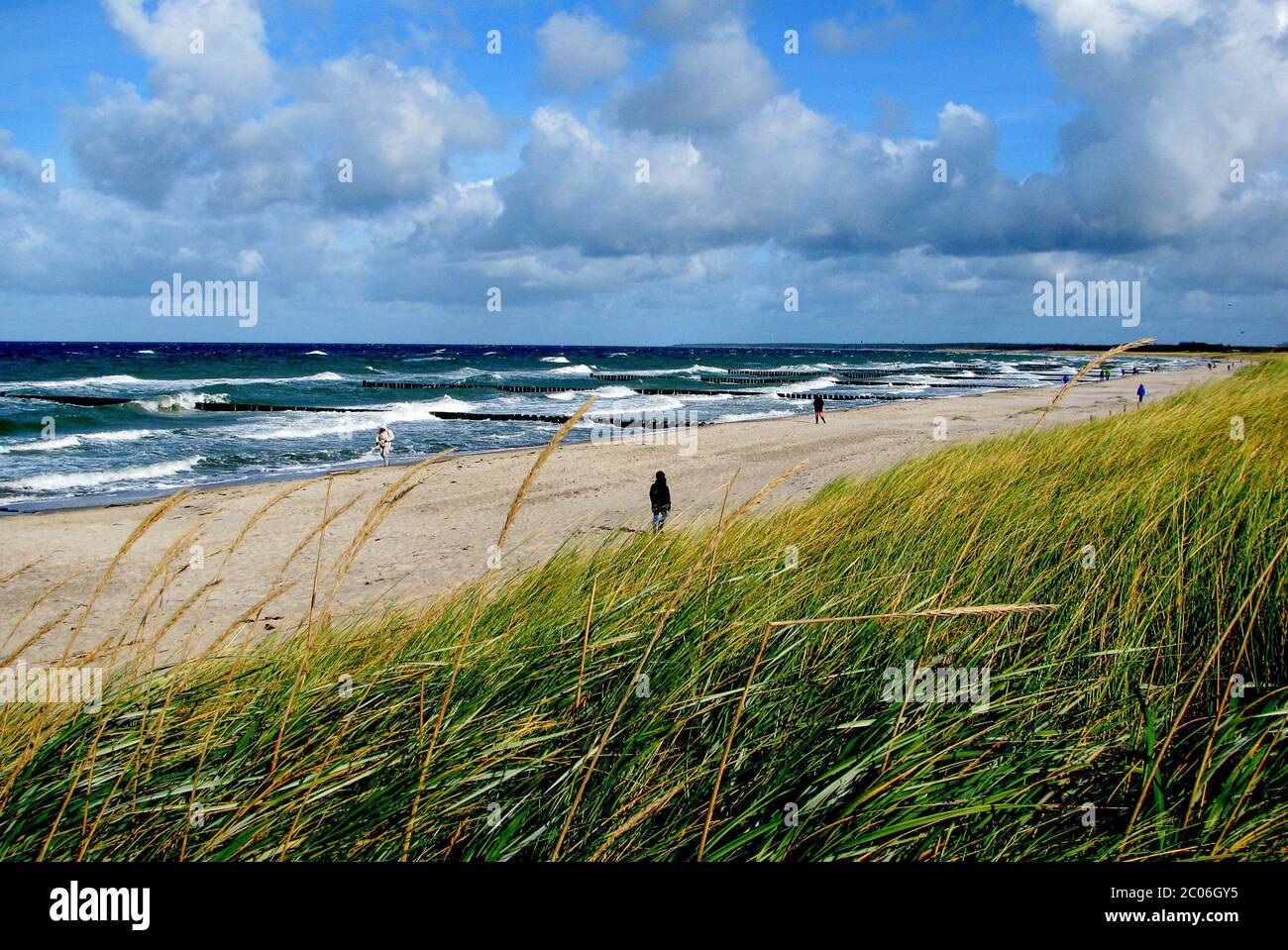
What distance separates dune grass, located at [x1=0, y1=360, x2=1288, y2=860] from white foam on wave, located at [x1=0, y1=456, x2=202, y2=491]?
19.6 meters

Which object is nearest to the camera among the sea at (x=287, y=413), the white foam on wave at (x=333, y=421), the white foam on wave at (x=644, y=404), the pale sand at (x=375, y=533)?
the pale sand at (x=375, y=533)

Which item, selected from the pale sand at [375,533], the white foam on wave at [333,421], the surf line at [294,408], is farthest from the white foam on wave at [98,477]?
the surf line at [294,408]

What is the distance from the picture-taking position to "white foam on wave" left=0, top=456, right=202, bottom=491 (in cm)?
1845

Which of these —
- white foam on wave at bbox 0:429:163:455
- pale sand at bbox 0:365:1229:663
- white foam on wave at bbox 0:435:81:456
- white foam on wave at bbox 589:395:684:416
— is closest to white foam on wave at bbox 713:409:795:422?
white foam on wave at bbox 589:395:684:416

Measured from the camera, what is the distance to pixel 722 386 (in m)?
60.8

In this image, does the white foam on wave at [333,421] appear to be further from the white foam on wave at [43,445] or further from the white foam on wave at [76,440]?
the white foam on wave at [43,445]

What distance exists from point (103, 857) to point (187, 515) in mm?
15284

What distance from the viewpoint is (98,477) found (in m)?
19.6

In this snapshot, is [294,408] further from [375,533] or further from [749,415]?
[375,533]

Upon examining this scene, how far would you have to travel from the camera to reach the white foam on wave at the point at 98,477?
727 inches

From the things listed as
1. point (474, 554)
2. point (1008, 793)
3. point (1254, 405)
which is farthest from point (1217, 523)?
point (474, 554)

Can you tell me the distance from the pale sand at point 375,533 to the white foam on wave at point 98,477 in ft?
11.7

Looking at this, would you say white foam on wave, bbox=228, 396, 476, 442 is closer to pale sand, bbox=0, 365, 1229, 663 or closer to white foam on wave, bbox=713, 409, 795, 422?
pale sand, bbox=0, 365, 1229, 663

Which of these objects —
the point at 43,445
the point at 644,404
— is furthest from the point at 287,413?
the point at 644,404
